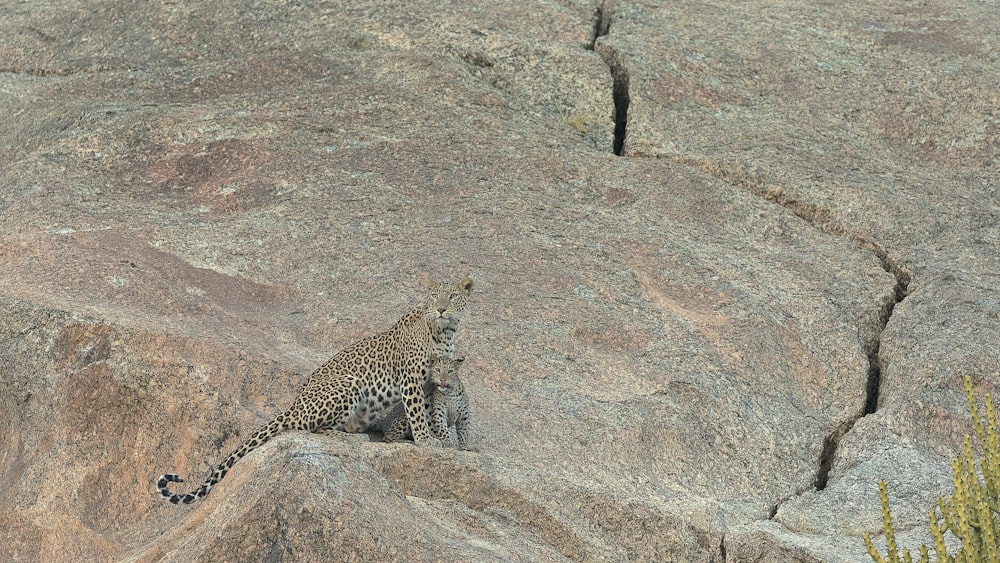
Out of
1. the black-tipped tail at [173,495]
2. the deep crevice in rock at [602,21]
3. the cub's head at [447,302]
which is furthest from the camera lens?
the deep crevice in rock at [602,21]

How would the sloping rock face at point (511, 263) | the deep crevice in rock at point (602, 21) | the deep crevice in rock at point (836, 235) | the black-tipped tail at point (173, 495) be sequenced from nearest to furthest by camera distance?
the black-tipped tail at point (173, 495)
the sloping rock face at point (511, 263)
the deep crevice in rock at point (836, 235)
the deep crevice in rock at point (602, 21)

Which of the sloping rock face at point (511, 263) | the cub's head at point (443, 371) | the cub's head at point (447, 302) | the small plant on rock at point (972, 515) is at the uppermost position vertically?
the small plant on rock at point (972, 515)

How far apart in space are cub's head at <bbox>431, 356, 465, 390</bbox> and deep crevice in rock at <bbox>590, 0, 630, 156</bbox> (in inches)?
292

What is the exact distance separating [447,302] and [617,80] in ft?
27.9

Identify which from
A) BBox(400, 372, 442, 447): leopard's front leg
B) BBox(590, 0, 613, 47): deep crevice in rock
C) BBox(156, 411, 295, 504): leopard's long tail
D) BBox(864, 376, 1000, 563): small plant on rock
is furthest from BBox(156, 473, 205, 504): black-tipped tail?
BBox(590, 0, 613, 47): deep crevice in rock

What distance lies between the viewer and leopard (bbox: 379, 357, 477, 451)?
11.3m

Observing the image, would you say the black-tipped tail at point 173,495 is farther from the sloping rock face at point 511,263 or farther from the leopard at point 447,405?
the leopard at point 447,405

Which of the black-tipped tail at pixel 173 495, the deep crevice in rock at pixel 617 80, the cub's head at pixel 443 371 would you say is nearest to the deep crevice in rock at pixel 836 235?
the deep crevice in rock at pixel 617 80

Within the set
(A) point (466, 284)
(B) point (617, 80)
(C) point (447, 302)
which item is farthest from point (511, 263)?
(B) point (617, 80)

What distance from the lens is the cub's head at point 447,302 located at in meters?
11.5

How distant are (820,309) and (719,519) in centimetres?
455

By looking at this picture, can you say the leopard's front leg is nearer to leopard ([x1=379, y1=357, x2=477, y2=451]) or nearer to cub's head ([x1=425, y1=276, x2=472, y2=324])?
leopard ([x1=379, y1=357, x2=477, y2=451])

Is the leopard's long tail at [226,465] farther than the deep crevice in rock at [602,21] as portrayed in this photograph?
No

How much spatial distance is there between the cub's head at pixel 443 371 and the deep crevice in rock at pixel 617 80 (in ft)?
24.3
